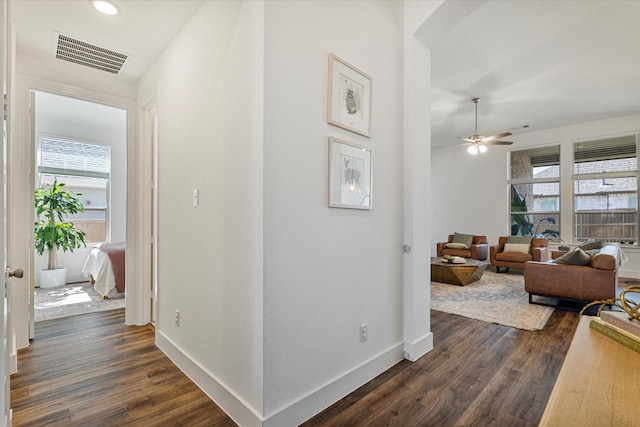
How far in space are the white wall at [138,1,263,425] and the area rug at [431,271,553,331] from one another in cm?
279

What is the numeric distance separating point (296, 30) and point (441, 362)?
8.25 feet

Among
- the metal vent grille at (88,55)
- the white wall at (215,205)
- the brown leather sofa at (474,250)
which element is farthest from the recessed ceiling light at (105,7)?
the brown leather sofa at (474,250)

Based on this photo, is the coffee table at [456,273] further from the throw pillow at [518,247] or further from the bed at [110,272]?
the bed at [110,272]

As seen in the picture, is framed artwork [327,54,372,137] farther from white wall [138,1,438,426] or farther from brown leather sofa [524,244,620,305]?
brown leather sofa [524,244,620,305]

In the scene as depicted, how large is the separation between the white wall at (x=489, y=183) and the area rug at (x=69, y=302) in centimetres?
743

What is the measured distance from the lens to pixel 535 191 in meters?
6.98

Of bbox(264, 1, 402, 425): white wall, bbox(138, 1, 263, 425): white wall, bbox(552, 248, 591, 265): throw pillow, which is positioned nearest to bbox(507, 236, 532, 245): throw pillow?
bbox(552, 248, 591, 265): throw pillow

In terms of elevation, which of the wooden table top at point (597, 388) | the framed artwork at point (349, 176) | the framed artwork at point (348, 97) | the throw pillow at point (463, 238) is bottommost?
the throw pillow at point (463, 238)

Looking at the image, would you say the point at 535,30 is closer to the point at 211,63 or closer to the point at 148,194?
the point at 211,63

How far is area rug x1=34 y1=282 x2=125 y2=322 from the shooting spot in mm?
3609

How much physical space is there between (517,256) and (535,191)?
6.22ft

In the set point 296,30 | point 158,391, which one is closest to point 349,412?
point 158,391

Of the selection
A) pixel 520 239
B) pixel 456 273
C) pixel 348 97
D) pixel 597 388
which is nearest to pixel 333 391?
pixel 597 388

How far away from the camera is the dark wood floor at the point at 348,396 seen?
5.74 ft
